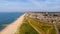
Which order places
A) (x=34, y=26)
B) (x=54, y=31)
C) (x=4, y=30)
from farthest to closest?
(x=4, y=30) < (x=34, y=26) < (x=54, y=31)

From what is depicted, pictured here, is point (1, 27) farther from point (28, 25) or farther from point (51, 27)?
point (51, 27)

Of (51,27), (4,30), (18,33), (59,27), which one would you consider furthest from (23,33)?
(4,30)

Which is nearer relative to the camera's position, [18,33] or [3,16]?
[18,33]

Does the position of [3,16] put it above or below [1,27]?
above

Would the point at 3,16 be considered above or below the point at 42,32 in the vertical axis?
above

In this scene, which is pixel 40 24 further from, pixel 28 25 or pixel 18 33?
pixel 18 33

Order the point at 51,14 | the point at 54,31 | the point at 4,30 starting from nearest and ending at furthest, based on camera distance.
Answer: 1. the point at 54,31
2. the point at 4,30
3. the point at 51,14

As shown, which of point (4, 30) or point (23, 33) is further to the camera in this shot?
point (4, 30)

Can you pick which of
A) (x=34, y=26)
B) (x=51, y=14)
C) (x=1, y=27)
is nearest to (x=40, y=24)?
(x=34, y=26)

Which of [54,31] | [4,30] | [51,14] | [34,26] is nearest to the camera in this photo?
[54,31]
